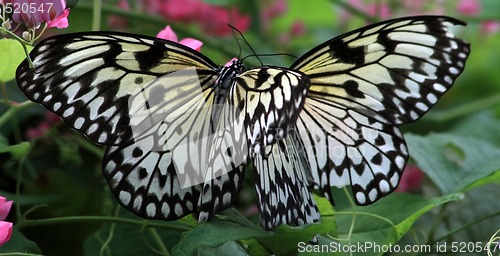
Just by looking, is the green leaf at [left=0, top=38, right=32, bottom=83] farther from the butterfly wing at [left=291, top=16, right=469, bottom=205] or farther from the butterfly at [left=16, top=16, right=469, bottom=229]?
the butterfly wing at [left=291, top=16, right=469, bottom=205]

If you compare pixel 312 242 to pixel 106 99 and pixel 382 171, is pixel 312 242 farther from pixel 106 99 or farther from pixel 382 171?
pixel 106 99

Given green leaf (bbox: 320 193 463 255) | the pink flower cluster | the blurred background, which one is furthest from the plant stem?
green leaf (bbox: 320 193 463 255)

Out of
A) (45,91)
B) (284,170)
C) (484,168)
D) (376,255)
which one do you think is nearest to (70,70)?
(45,91)

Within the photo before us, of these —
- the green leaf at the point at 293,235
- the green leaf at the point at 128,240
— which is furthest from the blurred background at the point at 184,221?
the green leaf at the point at 293,235

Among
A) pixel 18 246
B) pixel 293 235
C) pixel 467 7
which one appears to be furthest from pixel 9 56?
pixel 467 7

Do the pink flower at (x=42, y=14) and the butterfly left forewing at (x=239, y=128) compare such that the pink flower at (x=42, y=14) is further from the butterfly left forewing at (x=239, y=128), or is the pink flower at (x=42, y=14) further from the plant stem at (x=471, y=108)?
the plant stem at (x=471, y=108)

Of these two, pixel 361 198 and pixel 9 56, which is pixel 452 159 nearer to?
pixel 361 198
